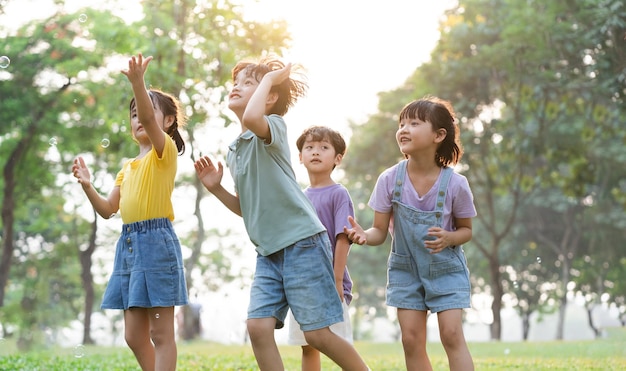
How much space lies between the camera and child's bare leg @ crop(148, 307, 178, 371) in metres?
4.06

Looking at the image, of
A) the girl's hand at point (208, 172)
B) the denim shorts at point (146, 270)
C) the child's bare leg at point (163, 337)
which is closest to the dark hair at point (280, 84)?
the girl's hand at point (208, 172)

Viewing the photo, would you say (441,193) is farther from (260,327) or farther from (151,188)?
(151,188)

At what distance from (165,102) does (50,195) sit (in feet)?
64.1

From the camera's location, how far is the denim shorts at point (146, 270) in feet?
13.4

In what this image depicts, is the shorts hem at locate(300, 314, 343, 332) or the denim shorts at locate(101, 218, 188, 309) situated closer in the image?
the shorts hem at locate(300, 314, 343, 332)

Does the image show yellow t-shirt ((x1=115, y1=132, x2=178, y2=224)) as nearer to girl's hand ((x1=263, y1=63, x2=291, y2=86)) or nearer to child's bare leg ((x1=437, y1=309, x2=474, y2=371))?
girl's hand ((x1=263, y1=63, x2=291, y2=86))

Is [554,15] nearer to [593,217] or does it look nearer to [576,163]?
[576,163]

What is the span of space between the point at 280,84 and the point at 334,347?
47.6 inches

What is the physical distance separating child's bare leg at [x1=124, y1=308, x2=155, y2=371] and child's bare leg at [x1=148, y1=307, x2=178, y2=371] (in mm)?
66

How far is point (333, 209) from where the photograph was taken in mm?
4551

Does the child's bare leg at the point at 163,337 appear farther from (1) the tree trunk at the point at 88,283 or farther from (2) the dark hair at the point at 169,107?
(1) the tree trunk at the point at 88,283

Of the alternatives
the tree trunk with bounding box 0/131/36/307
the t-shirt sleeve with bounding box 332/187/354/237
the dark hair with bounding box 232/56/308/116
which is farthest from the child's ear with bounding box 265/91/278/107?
the tree trunk with bounding box 0/131/36/307

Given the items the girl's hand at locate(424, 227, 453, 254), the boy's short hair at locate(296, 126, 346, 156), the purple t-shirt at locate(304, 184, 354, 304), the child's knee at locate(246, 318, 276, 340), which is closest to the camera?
the child's knee at locate(246, 318, 276, 340)

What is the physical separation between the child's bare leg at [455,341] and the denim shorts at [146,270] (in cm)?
125
